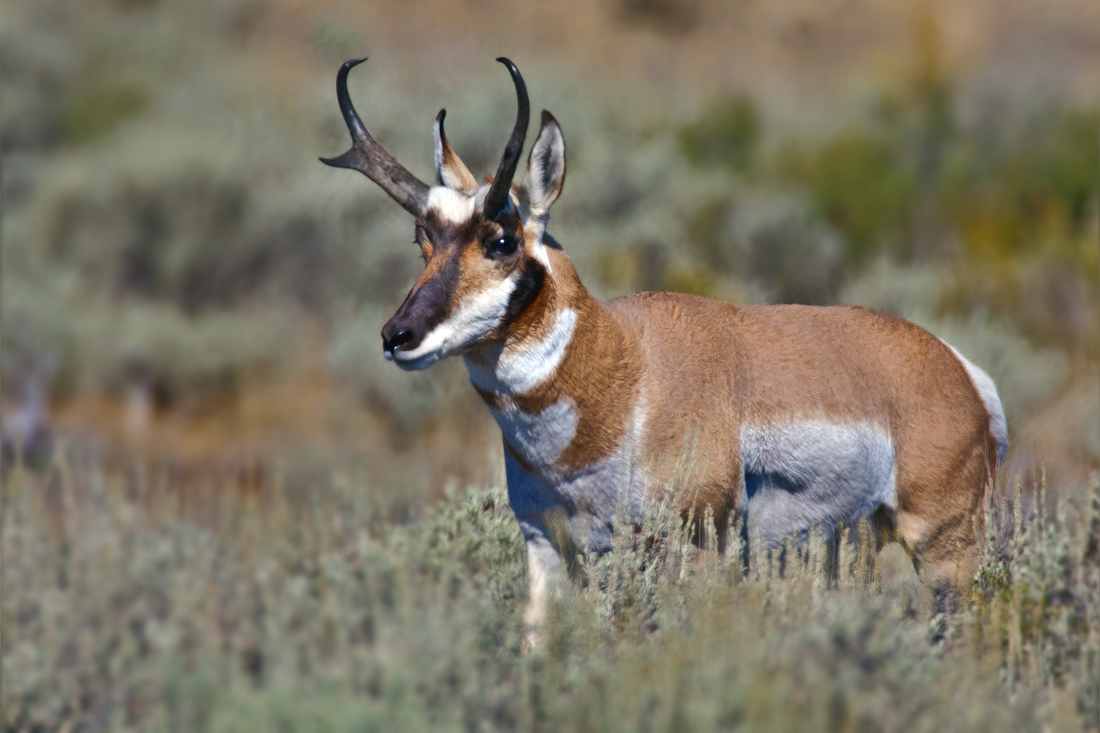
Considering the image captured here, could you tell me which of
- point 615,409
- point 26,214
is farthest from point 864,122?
point 615,409

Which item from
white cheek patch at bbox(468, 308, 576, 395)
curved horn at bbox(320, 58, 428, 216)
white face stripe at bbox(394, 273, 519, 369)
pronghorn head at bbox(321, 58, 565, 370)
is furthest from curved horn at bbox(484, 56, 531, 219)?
white cheek patch at bbox(468, 308, 576, 395)

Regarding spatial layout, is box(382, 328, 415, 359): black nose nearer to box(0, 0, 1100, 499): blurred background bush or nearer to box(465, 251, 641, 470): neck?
box(465, 251, 641, 470): neck

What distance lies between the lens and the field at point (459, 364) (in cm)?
419

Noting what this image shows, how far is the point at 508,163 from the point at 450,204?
15.3 inches

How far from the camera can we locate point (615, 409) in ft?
17.9

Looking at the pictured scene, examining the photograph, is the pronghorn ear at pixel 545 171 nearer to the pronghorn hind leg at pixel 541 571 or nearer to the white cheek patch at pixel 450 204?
the white cheek patch at pixel 450 204

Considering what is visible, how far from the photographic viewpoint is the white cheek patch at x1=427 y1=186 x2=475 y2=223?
5.43m

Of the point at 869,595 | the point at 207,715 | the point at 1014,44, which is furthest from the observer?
the point at 1014,44

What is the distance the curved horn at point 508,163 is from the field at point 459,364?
1.38 m

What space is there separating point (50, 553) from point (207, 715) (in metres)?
1.45

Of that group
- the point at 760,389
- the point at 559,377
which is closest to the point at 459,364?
the point at 760,389

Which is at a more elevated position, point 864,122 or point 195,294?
point 864,122

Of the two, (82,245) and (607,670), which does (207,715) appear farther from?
(82,245)

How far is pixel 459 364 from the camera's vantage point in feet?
43.0
